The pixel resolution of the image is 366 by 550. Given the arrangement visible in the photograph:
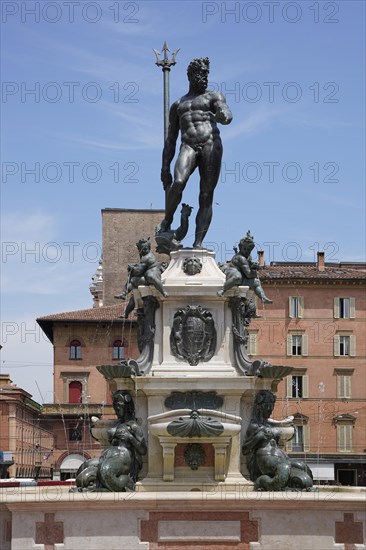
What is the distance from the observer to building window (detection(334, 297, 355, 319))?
74812mm

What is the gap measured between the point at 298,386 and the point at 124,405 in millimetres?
54976

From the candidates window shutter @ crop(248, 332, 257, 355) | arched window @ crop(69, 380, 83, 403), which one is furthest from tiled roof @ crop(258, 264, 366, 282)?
arched window @ crop(69, 380, 83, 403)

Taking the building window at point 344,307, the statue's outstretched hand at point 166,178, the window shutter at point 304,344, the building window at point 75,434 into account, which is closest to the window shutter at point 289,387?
the window shutter at point 304,344

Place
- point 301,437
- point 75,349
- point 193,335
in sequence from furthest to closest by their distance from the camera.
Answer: point 75,349
point 301,437
point 193,335

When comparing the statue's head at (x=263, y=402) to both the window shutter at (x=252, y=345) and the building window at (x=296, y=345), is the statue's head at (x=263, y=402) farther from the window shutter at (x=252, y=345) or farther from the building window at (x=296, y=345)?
the building window at (x=296, y=345)

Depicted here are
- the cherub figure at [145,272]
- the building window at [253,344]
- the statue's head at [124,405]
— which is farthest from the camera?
the building window at [253,344]

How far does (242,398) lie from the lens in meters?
19.7

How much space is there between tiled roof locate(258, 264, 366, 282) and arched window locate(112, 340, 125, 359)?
11.1 meters

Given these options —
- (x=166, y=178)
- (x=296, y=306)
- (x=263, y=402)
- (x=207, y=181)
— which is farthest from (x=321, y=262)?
(x=263, y=402)

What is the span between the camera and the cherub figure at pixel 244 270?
20000mm

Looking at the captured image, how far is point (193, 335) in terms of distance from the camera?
19.8m

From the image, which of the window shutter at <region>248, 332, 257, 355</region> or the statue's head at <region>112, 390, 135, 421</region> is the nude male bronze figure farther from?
the window shutter at <region>248, 332, 257, 355</region>

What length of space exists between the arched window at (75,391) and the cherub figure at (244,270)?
5976cm

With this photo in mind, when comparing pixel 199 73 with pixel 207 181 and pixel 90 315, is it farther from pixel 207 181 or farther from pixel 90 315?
pixel 90 315
